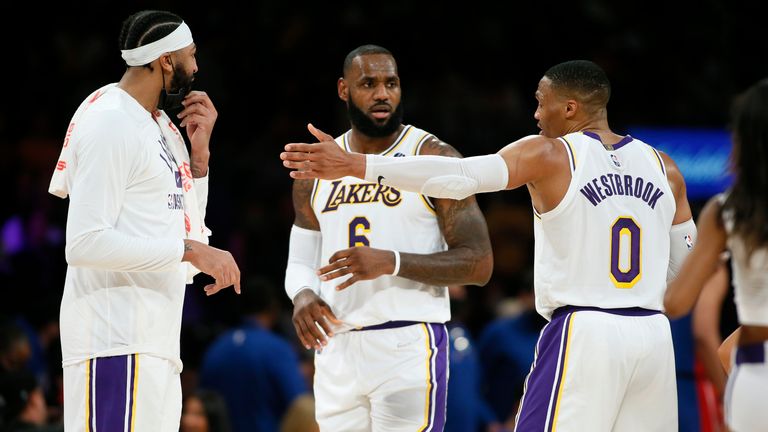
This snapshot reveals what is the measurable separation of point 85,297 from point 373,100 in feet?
6.76

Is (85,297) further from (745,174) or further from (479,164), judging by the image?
(745,174)

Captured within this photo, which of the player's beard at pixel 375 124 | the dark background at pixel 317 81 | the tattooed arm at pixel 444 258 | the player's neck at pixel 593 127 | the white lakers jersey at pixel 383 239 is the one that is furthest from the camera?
the dark background at pixel 317 81

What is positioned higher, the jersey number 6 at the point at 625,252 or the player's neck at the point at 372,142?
the player's neck at the point at 372,142

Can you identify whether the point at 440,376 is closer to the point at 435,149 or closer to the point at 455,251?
the point at 455,251

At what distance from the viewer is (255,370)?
10109mm

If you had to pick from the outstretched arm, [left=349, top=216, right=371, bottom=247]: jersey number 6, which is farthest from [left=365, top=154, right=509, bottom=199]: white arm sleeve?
[left=349, top=216, right=371, bottom=247]: jersey number 6

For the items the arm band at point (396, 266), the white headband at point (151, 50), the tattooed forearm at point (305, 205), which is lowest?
the arm band at point (396, 266)

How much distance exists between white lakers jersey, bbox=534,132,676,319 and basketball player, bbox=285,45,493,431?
723 mm

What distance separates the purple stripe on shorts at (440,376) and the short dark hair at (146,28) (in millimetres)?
2110

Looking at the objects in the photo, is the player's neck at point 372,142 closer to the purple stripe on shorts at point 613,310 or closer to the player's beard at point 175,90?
the player's beard at point 175,90

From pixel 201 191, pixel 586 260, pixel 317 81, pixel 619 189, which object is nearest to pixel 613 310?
pixel 586 260

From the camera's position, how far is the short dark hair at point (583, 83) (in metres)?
5.78

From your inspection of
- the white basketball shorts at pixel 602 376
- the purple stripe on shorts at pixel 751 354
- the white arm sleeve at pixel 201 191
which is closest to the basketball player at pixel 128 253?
the white arm sleeve at pixel 201 191

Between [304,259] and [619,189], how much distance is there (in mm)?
1951
